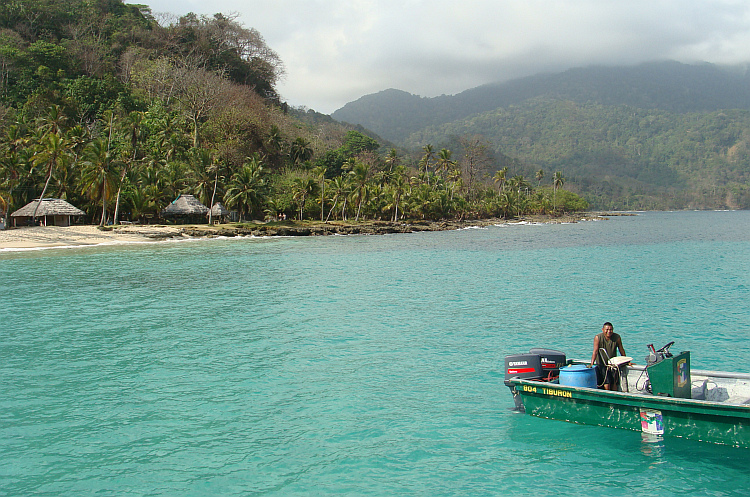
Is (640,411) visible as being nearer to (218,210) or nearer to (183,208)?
(183,208)

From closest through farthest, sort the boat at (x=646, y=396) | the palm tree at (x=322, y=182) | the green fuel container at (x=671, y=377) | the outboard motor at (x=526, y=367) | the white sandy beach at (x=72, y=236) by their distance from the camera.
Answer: the boat at (x=646, y=396)
the green fuel container at (x=671, y=377)
the outboard motor at (x=526, y=367)
the white sandy beach at (x=72, y=236)
the palm tree at (x=322, y=182)

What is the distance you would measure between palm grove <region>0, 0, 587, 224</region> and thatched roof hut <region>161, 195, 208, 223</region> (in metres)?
1.81

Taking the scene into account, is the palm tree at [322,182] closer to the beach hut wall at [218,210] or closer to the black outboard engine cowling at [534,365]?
the beach hut wall at [218,210]

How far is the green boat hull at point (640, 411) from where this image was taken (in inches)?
344

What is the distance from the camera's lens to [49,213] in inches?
2154

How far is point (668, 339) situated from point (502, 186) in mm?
127811

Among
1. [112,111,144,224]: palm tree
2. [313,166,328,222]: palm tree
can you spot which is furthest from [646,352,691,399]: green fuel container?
[313,166,328,222]: palm tree

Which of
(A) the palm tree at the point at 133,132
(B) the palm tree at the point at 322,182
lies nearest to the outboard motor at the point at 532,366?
(A) the palm tree at the point at 133,132

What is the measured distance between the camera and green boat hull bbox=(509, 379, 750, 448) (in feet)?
28.7

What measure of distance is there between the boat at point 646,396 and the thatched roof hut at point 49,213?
56893 mm

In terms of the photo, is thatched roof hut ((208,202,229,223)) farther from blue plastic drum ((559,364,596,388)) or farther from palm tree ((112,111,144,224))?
blue plastic drum ((559,364,596,388))

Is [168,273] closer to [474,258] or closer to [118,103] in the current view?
[474,258]

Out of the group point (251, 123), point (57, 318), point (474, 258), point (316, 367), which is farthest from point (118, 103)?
point (316, 367)

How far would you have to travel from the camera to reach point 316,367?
14266 mm
